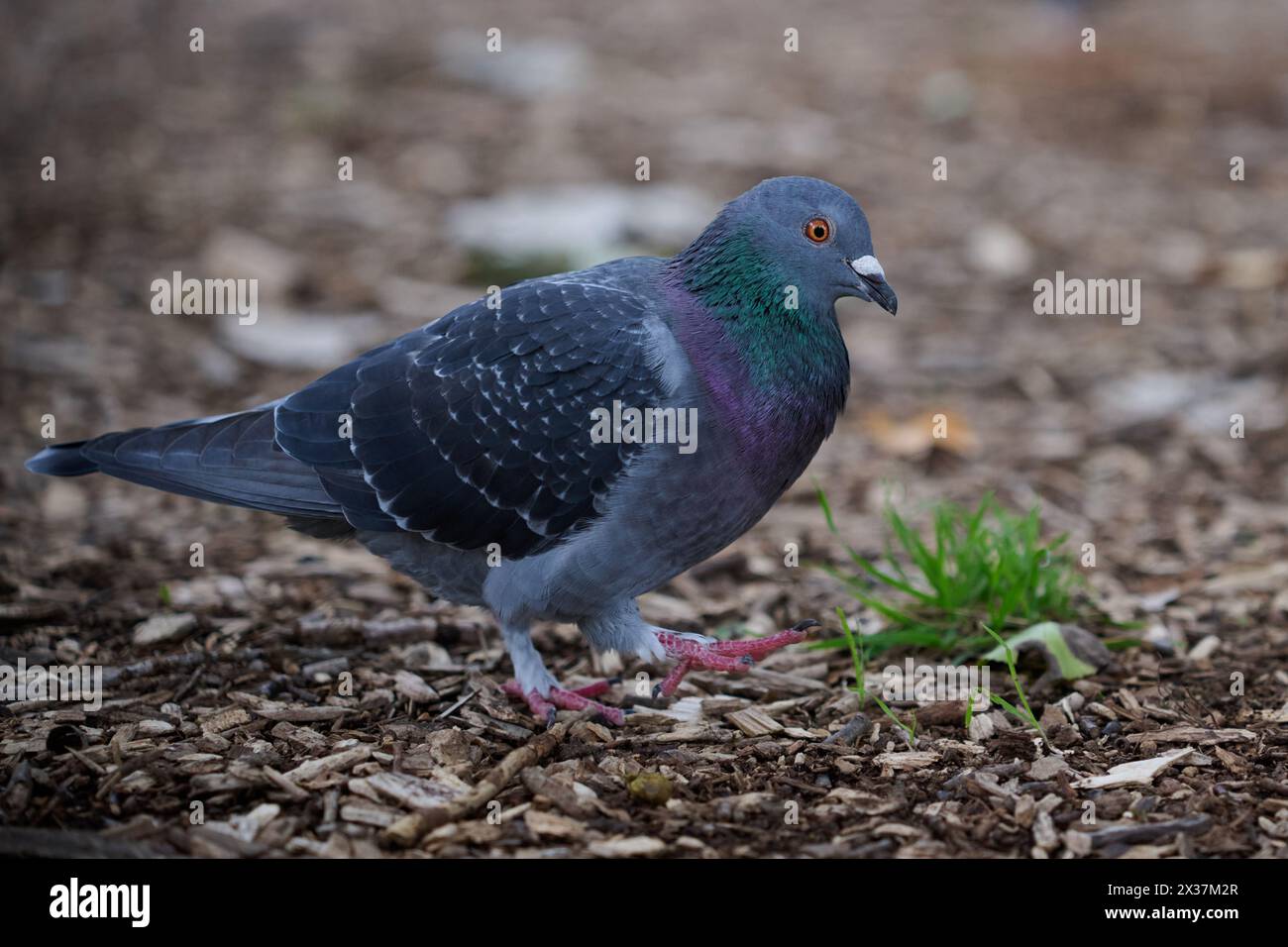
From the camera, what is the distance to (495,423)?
4816mm

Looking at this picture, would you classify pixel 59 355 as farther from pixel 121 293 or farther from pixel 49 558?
pixel 49 558

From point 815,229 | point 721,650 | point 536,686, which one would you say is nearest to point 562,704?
point 536,686

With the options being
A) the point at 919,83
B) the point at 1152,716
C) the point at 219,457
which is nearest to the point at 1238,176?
the point at 919,83

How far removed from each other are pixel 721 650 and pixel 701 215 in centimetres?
632

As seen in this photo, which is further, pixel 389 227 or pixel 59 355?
pixel 389 227

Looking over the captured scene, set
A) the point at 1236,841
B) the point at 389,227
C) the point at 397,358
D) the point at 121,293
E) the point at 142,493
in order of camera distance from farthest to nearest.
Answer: the point at 389,227
the point at 121,293
the point at 142,493
the point at 397,358
the point at 1236,841

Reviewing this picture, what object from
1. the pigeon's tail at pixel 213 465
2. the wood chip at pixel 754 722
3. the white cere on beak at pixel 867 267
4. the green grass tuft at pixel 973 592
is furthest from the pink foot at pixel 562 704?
the white cere on beak at pixel 867 267

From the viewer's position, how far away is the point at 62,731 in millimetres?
4641

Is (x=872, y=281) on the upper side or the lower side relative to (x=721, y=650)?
upper

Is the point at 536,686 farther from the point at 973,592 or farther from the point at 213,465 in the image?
the point at 973,592

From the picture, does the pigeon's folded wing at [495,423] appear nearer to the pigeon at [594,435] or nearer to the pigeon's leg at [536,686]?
the pigeon at [594,435]

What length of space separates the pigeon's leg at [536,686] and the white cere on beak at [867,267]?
1895 millimetres

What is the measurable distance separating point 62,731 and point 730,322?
2.87 m

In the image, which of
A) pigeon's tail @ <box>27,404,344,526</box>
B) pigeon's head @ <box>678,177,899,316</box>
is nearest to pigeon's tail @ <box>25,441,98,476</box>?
pigeon's tail @ <box>27,404,344,526</box>
